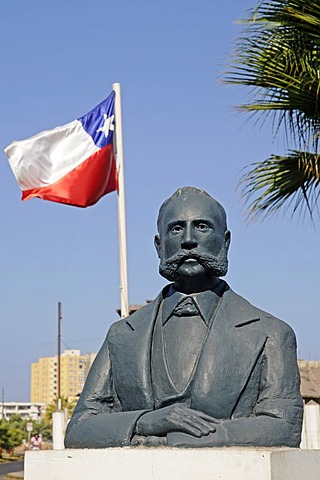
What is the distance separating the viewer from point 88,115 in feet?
42.1

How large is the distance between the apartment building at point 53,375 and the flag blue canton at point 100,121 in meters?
109

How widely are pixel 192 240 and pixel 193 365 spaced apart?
1.80 feet

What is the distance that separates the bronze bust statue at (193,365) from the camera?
3.98 meters

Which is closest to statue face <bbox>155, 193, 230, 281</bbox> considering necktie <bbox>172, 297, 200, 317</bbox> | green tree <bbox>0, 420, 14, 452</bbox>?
necktie <bbox>172, 297, 200, 317</bbox>

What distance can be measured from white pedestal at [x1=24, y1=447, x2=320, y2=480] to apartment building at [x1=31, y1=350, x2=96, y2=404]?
11723 cm

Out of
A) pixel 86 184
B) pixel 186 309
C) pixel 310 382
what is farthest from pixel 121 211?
pixel 186 309

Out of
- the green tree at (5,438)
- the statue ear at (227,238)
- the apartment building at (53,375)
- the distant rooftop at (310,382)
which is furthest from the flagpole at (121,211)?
the apartment building at (53,375)

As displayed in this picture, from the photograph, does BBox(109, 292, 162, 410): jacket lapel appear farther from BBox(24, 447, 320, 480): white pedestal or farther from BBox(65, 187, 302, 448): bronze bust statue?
BBox(24, 447, 320, 480): white pedestal

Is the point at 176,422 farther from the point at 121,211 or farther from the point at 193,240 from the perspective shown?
the point at 121,211

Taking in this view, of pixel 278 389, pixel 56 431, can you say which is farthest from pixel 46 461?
pixel 56 431

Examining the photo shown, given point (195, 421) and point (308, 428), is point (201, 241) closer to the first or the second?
point (195, 421)

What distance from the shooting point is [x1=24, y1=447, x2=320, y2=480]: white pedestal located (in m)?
3.70

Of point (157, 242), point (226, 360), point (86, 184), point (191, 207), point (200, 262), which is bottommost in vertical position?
point (226, 360)

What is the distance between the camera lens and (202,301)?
4.32 meters
